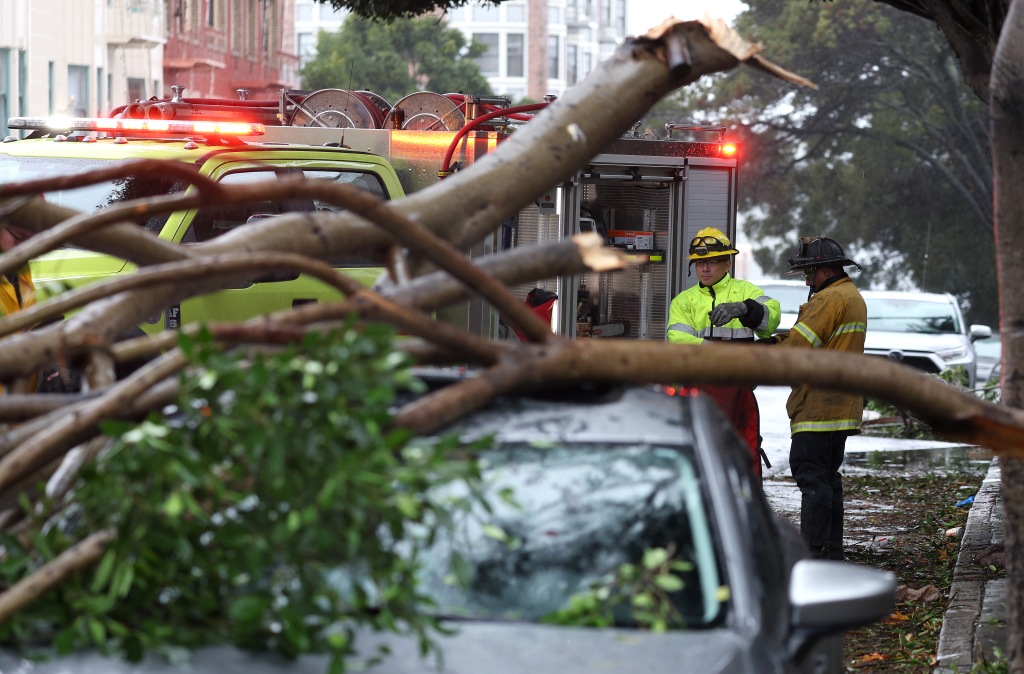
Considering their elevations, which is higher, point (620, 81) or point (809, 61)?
point (809, 61)

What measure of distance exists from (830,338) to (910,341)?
32.6 feet

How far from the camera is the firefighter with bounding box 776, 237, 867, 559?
8203 mm

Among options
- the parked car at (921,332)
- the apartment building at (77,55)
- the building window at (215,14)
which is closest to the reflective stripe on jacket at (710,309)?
the parked car at (921,332)

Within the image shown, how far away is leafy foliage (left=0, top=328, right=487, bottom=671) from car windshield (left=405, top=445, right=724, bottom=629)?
355mm

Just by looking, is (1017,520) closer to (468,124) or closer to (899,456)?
(468,124)

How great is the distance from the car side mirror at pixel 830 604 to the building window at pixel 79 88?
31081mm

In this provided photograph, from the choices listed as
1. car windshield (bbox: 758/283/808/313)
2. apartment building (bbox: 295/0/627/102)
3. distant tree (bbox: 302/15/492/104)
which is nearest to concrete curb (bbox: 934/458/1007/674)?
car windshield (bbox: 758/283/808/313)

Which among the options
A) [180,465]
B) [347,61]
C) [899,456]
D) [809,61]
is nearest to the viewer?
[180,465]

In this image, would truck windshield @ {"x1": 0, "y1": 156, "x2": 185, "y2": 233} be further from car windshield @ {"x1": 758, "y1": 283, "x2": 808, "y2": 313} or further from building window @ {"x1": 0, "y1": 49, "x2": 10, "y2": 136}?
building window @ {"x1": 0, "y1": 49, "x2": 10, "y2": 136}

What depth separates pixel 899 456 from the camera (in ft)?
46.9

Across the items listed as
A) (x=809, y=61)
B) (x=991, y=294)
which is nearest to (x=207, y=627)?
(x=809, y=61)

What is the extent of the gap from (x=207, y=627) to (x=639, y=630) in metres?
0.95

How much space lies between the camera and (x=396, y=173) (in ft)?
33.2

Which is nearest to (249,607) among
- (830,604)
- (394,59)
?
(830,604)
